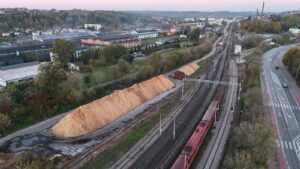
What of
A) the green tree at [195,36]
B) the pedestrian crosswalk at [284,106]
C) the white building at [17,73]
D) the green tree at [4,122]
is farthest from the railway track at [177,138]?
the green tree at [195,36]

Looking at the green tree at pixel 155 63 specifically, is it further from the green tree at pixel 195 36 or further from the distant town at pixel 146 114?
the green tree at pixel 195 36

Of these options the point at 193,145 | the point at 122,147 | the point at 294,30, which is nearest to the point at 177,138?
the point at 193,145

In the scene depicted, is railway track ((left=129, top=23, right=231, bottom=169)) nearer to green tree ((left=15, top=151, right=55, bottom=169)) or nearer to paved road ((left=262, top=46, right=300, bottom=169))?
green tree ((left=15, top=151, right=55, bottom=169))

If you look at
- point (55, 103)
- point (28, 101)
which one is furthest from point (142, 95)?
point (28, 101)

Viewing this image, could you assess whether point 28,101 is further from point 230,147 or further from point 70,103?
point 230,147

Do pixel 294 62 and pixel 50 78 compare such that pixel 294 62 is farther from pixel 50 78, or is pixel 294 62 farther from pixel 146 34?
pixel 146 34
